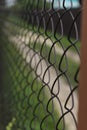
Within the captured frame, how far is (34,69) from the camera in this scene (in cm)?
299

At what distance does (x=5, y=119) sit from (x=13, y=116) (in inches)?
13.4

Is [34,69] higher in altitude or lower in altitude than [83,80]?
higher

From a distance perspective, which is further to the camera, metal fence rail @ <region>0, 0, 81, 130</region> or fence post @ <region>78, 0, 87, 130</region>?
metal fence rail @ <region>0, 0, 81, 130</region>

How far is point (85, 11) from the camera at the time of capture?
1157 millimetres

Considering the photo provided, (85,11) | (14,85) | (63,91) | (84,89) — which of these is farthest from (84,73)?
(63,91)

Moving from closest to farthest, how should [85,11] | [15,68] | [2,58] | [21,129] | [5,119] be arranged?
1. [85,11]
2. [21,129]
3. [15,68]
4. [5,119]
5. [2,58]

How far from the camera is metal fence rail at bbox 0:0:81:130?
2.54 m

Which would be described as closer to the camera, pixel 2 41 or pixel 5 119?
pixel 5 119

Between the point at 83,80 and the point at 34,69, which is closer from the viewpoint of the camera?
the point at 83,80

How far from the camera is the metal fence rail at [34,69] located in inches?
100

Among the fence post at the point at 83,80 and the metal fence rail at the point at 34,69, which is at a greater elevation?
the metal fence rail at the point at 34,69

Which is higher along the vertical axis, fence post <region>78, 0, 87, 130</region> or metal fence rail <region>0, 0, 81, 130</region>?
metal fence rail <region>0, 0, 81, 130</region>

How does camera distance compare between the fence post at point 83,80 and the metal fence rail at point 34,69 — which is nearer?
the fence post at point 83,80

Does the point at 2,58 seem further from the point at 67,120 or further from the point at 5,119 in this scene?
the point at 67,120
